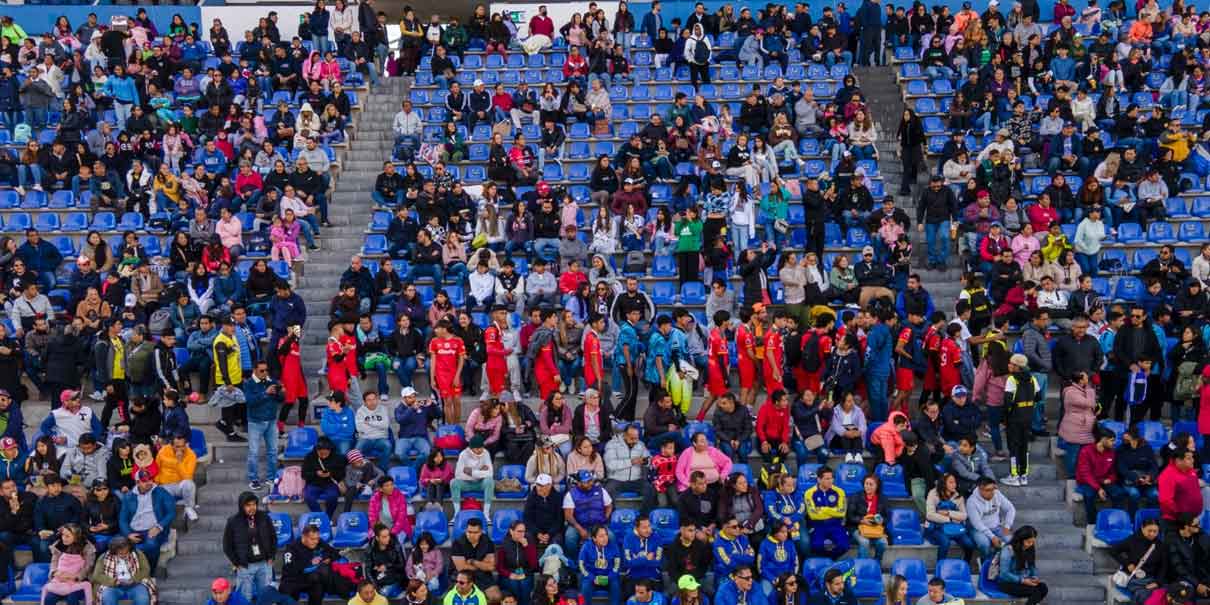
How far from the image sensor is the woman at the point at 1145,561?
16266 mm

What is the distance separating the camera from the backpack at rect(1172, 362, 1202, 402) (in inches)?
725

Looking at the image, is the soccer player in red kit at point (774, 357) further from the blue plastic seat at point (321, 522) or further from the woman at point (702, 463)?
the blue plastic seat at point (321, 522)

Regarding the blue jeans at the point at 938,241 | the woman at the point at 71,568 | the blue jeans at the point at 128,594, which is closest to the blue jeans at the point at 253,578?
the blue jeans at the point at 128,594

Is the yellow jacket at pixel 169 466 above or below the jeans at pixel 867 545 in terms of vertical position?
above

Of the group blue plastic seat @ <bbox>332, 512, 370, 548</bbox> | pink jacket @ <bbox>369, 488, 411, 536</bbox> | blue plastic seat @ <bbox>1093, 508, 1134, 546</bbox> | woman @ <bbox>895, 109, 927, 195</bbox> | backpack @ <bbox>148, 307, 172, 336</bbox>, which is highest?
woman @ <bbox>895, 109, 927, 195</bbox>

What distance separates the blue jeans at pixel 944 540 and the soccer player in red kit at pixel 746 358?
3016 mm

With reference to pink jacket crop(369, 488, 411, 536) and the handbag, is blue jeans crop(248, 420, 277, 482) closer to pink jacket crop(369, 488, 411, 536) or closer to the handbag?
pink jacket crop(369, 488, 411, 536)

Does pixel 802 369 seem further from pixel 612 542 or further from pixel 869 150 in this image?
pixel 869 150

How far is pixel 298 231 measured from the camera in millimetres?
22469

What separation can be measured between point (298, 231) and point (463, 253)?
105 inches

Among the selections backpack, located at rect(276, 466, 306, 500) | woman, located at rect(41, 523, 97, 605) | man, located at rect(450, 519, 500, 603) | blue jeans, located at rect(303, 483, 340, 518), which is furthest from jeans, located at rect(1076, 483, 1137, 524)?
woman, located at rect(41, 523, 97, 605)

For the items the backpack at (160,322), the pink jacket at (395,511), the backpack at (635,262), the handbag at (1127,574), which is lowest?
the handbag at (1127,574)

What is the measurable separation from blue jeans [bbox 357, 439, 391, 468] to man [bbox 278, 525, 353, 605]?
168 centimetres

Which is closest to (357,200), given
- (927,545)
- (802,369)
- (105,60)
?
(105,60)
